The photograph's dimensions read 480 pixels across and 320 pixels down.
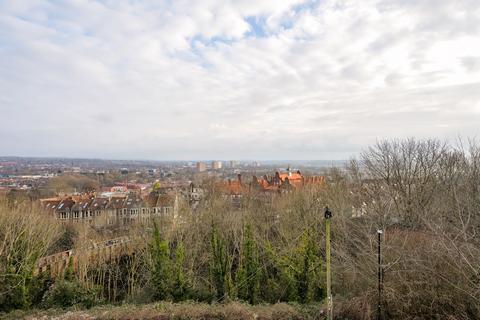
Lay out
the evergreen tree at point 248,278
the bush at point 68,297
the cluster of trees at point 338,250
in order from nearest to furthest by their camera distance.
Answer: the cluster of trees at point 338,250, the bush at point 68,297, the evergreen tree at point 248,278

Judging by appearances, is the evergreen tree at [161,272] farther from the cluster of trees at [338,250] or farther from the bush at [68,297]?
the bush at [68,297]

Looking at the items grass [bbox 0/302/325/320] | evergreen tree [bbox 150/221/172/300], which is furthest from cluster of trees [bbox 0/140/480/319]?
grass [bbox 0/302/325/320]

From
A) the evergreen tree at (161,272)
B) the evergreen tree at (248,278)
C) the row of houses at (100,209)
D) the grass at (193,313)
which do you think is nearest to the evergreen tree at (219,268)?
the evergreen tree at (248,278)

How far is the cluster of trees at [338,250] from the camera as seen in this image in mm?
7691

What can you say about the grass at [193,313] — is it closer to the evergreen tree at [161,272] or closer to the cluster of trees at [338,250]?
the cluster of trees at [338,250]

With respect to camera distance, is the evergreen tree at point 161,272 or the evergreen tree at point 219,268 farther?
the evergreen tree at point 219,268

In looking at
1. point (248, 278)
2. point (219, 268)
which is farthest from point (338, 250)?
point (219, 268)

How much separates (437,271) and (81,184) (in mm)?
57573

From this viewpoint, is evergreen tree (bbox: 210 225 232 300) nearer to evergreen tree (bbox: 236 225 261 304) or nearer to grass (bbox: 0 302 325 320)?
evergreen tree (bbox: 236 225 261 304)

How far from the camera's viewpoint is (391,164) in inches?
662


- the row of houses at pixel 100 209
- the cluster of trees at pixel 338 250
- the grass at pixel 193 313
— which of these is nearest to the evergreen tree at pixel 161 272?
the cluster of trees at pixel 338 250

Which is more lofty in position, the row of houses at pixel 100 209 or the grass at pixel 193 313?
the grass at pixel 193 313

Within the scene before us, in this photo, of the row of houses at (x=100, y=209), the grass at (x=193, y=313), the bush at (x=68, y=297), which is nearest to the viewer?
the grass at (x=193, y=313)

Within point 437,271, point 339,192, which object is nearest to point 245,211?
point 339,192
